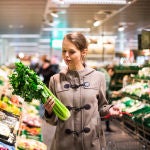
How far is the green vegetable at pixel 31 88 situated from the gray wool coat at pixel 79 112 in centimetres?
13

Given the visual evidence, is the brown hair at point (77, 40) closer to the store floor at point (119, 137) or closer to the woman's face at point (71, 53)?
the woman's face at point (71, 53)

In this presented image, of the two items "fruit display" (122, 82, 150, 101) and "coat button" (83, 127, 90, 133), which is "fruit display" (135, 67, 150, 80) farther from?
"coat button" (83, 127, 90, 133)

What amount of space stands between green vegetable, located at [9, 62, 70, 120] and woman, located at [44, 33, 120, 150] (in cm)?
13

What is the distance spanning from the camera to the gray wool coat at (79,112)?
328cm

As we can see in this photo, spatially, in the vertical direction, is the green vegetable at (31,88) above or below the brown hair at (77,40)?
below

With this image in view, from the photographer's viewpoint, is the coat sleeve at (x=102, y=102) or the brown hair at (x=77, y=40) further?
the coat sleeve at (x=102, y=102)

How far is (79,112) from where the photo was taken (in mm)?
3281

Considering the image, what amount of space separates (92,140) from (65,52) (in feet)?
2.24

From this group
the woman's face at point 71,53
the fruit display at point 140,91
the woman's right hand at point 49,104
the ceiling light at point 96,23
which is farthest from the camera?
the ceiling light at point 96,23

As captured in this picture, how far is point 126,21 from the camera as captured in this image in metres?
10.6

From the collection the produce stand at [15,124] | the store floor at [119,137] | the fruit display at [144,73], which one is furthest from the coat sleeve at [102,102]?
the fruit display at [144,73]

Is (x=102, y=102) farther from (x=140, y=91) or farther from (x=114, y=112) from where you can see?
(x=140, y=91)

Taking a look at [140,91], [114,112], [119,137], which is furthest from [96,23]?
[114,112]

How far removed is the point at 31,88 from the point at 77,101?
36cm
